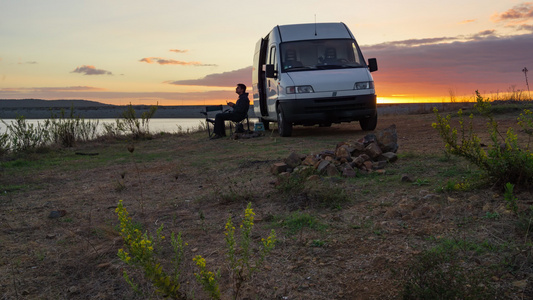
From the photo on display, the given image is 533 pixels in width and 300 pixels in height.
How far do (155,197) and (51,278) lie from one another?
8.05 ft

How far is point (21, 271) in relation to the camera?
3504mm

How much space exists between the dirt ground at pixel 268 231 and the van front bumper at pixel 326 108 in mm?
4654

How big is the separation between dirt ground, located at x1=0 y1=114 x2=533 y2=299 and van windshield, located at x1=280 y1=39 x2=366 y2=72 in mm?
5479

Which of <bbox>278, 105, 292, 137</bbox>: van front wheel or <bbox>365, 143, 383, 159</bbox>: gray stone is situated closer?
<bbox>365, 143, 383, 159</bbox>: gray stone

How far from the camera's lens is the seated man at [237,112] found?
13953 mm

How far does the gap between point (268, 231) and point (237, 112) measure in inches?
405

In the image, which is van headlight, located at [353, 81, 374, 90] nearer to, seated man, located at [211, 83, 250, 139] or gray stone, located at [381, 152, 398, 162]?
seated man, located at [211, 83, 250, 139]

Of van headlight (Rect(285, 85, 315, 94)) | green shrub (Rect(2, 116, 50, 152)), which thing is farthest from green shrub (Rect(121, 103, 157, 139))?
van headlight (Rect(285, 85, 315, 94))

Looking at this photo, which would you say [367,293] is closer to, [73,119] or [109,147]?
[109,147]

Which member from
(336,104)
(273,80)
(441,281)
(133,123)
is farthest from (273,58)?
(441,281)

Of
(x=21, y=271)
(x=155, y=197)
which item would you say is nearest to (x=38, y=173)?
(x=155, y=197)

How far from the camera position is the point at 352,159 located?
6.20m

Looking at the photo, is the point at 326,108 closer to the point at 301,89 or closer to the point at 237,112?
the point at 301,89

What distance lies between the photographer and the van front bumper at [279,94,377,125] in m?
11.4
